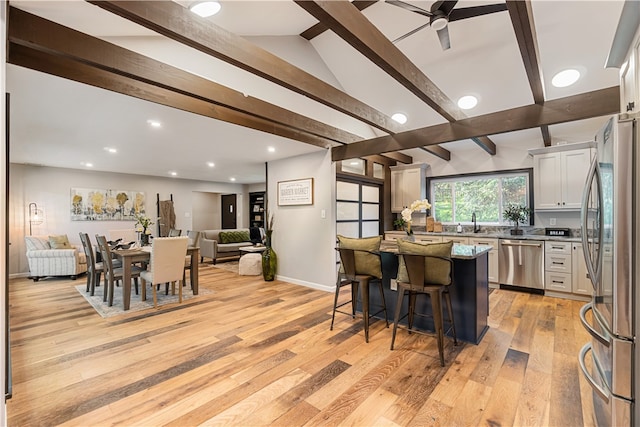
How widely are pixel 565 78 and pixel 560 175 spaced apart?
1.65m

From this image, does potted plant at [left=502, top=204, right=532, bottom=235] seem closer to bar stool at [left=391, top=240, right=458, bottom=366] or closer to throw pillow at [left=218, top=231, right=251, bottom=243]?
bar stool at [left=391, top=240, right=458, bottom=366]

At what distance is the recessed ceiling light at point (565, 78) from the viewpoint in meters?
3.38

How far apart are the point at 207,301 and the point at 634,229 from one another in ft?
14.6

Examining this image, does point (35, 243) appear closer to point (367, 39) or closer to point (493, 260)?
point (367, 39)

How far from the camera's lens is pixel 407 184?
6062 millimetres

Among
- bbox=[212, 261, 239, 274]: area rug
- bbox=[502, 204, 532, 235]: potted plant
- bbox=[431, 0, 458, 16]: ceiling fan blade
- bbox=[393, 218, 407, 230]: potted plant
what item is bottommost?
bbox=[212, 261, 239, 274]: area rug

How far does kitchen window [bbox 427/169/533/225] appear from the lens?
517 cm

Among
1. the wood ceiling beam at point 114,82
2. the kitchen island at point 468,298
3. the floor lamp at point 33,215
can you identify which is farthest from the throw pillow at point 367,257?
the floor lamp at point 33,215

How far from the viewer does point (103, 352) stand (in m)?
2.65

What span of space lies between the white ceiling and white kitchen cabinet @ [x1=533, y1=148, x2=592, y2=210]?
0.42 meters

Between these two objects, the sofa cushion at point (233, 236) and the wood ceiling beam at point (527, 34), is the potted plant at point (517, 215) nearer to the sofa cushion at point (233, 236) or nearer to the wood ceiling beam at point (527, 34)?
the wood ceiling beam at point (527, 34)

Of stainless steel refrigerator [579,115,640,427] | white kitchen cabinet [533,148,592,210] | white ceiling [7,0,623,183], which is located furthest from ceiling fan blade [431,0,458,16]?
white kitchen cabinet [533,148,592,210]

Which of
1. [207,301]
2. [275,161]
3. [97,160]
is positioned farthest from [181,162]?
[207,301]

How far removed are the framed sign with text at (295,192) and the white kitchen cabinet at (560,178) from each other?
149 inches
